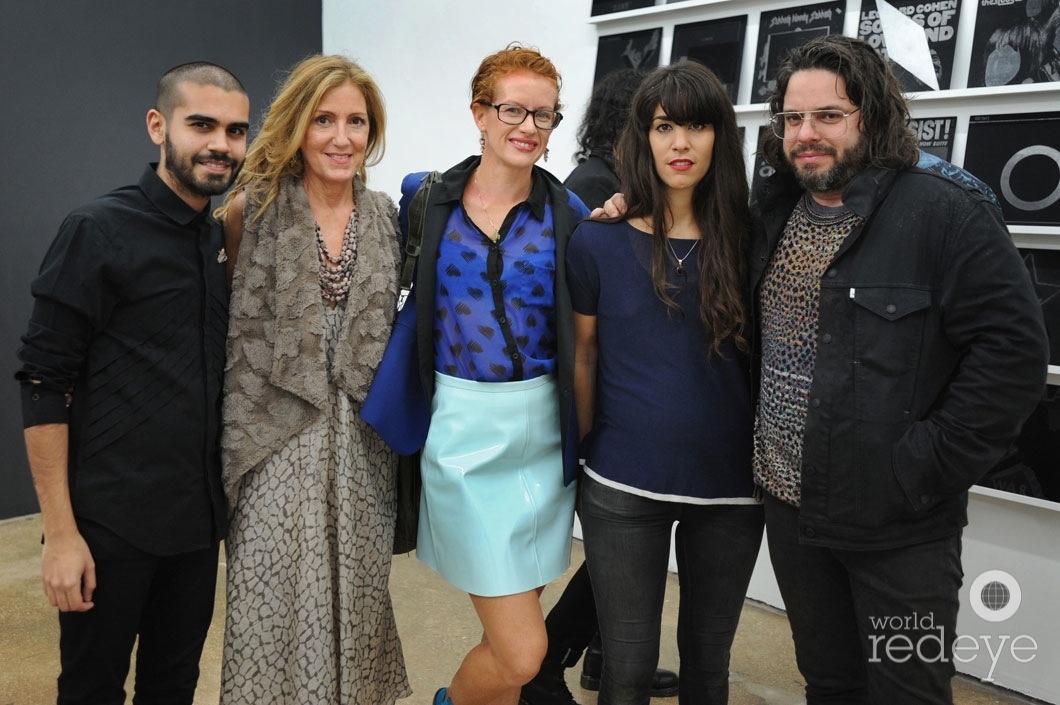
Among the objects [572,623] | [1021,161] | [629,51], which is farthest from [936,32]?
[572,623]

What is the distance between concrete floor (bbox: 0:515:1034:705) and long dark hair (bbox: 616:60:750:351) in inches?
59.5

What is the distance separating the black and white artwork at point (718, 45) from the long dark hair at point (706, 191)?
5.02 ft

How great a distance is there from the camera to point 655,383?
192 centimetres

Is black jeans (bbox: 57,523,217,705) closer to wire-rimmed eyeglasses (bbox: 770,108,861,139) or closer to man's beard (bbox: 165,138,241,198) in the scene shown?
man's beard (bbox: 165,138,241,198)

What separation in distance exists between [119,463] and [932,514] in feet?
5.36

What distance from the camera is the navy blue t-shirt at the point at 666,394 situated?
6.26 ft

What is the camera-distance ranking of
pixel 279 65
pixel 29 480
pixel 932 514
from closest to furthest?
pixel 932 514 < pixel 29 480 < pixel 279 65

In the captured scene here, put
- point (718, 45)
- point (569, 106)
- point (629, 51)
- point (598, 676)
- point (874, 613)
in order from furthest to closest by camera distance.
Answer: point (569, 106) → point (629, 51) → point (718, 45) → point (598, 676) → point (874, 613)

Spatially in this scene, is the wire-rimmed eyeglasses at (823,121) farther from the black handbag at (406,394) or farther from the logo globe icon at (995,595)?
the logo globe icon at (995,595)

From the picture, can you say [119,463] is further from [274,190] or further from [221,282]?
[274,190]

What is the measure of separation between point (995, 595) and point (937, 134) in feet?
4.98

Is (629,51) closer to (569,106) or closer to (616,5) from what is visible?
(616,5)

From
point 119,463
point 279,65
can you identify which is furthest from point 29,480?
point 119,463

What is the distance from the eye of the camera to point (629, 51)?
381cm
